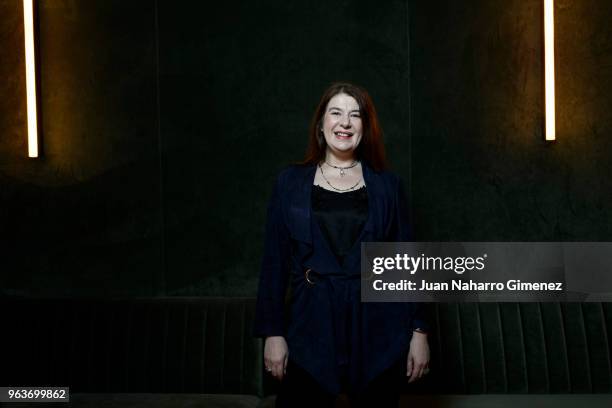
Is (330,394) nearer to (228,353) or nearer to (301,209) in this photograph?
(301,209)

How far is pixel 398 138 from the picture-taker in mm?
2900

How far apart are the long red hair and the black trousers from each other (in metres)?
0.64

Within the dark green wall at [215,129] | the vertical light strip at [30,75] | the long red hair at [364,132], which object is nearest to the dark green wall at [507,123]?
the dark green wall at [215,129]

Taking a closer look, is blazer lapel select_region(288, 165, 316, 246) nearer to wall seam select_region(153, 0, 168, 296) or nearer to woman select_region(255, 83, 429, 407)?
woman select_region(255, 83, 429, 407)

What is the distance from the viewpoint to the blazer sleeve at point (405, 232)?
169 cm

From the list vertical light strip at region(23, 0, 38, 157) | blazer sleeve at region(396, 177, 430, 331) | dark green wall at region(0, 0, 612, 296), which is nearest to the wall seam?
dark green wall at region(0, 0, 612, 296)

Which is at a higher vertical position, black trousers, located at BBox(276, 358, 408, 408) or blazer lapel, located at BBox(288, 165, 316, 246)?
blazer lapel, located at BBox(288, 165, 316, 246)

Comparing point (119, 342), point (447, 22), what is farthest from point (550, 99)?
point (119, 342)

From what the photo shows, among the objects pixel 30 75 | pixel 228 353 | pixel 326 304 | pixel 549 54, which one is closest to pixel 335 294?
pixel 326 304

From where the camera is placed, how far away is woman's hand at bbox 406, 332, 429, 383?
1656mm

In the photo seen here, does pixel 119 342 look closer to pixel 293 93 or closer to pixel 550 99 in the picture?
pixel 293 93

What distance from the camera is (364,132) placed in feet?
5.85

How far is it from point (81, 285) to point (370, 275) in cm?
189

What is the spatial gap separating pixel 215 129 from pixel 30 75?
0.95 meters
